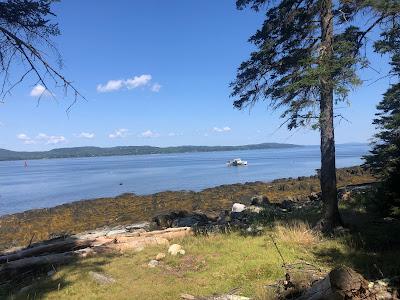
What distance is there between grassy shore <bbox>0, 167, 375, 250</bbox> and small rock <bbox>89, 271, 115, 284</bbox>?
16.6 m

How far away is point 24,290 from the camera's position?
8789 millimetres

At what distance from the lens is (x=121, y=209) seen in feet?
106

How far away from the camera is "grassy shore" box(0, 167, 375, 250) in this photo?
89.5ft

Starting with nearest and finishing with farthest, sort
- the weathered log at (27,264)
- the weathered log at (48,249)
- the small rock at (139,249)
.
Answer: the weathered log at (27,264), the weathered log at (48,249), the small rock at (139,249)

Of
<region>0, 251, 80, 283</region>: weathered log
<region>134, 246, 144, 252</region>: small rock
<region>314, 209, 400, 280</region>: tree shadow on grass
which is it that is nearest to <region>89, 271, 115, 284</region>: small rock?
<region>0, 251, 80, 283</region>: weathered log

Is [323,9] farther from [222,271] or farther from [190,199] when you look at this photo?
[190,199]

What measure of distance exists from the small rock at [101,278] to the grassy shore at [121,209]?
16.6 m

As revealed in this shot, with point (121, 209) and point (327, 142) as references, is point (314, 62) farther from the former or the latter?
point (121, 209)

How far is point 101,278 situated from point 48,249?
3709 millimetres

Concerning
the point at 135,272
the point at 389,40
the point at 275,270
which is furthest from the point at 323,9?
the point at 135,272

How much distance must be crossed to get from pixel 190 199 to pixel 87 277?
24.9 m

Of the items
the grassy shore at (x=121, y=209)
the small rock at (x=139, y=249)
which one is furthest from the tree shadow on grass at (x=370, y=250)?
the grassy shore at (x=121, y=209)

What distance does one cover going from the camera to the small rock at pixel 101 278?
8930 millimetres

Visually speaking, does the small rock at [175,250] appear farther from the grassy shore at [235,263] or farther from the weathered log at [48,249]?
the weathered log at [48,249]
